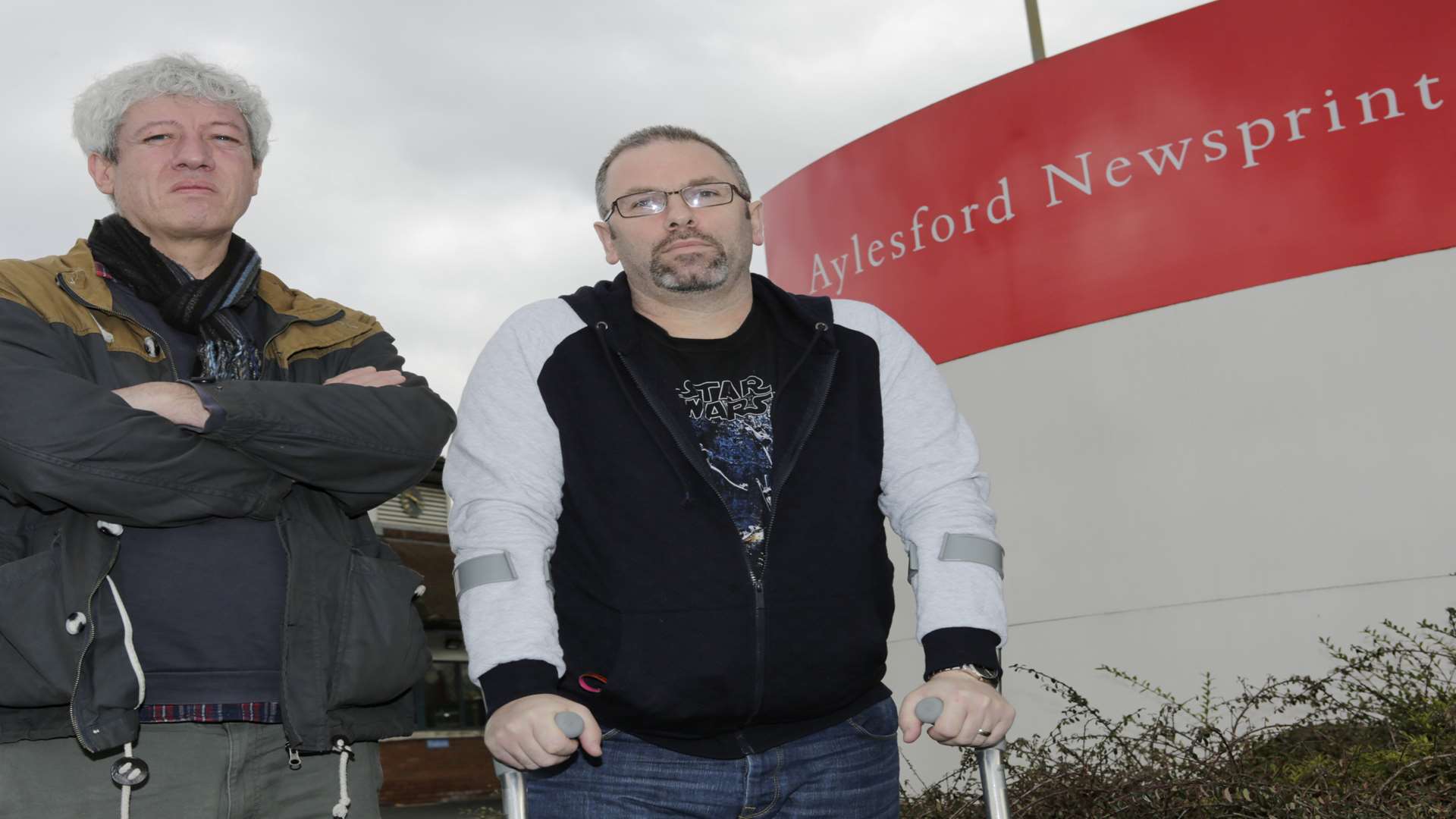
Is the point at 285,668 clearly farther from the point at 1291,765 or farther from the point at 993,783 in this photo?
the point at 1291,765

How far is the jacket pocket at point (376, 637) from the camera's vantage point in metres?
2.51

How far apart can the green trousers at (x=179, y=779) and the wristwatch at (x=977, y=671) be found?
1146mm

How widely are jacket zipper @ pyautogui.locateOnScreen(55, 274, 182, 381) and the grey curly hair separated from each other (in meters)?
0.38

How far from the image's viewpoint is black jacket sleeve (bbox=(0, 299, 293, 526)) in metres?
2.38

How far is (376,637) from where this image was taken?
2.55 metres

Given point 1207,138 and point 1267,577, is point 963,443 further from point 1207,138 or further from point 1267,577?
point 1207,138

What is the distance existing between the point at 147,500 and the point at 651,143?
46.3 inches

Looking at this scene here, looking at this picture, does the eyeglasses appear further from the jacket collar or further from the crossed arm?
the crossed arm

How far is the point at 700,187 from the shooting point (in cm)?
276

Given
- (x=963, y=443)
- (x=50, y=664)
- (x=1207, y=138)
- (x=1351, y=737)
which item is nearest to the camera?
(x=50, y=664)

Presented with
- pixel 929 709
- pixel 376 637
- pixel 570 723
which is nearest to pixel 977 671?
pixel 929 709

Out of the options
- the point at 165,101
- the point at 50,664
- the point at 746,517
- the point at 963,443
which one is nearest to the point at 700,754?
the point at 746,517

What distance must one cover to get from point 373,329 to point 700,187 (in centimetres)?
83

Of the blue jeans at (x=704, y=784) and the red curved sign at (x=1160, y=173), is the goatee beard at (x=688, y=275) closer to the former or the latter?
the blue jeans at (x=704, y=784)
